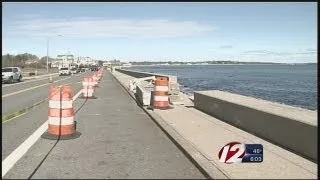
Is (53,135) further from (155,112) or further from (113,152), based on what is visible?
(155,112)

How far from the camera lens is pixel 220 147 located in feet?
29.3

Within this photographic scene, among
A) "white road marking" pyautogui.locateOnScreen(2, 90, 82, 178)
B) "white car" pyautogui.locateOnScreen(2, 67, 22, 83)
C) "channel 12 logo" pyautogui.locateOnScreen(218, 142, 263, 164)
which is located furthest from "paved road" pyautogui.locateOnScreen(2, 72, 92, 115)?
"white car" pyautogui.locateOnScreen(2, 67, 22, 83)

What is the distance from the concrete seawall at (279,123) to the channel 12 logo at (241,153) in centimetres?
156

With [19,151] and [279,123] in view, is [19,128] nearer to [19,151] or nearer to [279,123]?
[19,151]

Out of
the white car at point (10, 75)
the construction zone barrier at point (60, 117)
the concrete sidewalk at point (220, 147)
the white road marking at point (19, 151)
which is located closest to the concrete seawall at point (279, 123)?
the concrete sidewalk at point (220, 147)

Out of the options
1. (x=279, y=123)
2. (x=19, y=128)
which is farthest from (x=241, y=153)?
(x=19, y=128)

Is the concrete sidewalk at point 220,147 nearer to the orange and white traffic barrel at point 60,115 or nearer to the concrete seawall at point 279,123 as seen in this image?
the concrete seawall at point 279,123

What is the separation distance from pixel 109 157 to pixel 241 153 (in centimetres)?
282

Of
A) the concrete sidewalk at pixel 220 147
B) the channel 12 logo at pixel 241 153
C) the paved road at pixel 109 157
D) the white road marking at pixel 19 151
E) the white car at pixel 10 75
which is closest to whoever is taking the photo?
the channel 12 logo at pixel 241 153

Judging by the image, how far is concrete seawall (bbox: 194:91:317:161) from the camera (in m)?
7.84

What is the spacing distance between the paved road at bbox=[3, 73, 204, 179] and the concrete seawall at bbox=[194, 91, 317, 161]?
1971 mm

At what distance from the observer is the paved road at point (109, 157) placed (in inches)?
278

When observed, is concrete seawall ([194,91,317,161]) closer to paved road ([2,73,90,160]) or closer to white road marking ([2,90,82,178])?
white road marking ([2,90,82,178])

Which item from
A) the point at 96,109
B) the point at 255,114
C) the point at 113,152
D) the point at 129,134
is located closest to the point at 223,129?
the point at 255,114
